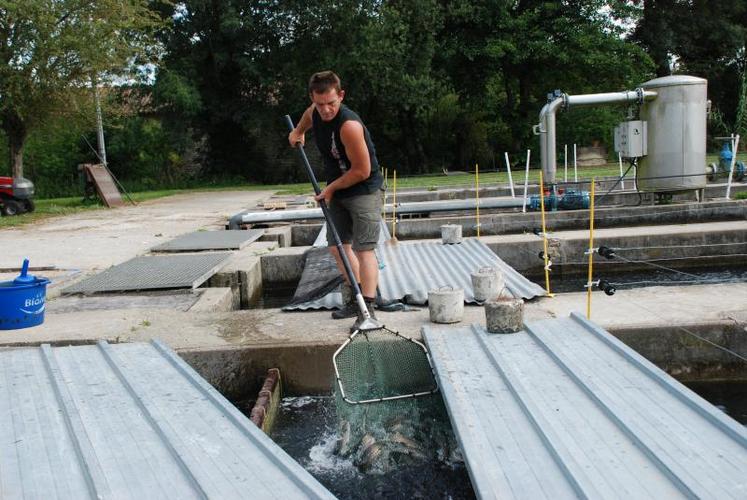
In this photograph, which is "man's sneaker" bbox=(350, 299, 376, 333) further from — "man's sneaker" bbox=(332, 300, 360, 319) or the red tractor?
the red tractor

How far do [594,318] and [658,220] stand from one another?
707cm

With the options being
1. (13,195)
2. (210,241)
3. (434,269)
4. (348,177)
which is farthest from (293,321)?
(13,195)

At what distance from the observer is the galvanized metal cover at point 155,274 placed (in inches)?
247

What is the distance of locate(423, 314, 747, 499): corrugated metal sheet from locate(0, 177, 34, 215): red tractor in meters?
14.3

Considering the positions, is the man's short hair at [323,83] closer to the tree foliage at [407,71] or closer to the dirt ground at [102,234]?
the dirt ground at [102,234]

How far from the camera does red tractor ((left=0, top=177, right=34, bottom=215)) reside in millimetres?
15711

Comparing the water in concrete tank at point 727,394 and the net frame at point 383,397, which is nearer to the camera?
the net frame at point 383,397

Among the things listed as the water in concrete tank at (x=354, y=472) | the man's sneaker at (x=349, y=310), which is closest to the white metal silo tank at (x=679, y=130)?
the man's sneaker at (x=349, y=310)

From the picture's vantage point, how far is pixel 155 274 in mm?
6859

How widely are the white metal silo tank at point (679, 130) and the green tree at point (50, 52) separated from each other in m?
11.9

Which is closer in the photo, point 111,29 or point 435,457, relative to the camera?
point 435,457

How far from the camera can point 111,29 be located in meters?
16.4

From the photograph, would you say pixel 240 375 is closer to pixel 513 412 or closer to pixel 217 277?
pixel 513 412

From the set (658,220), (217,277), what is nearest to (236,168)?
(658,220)
